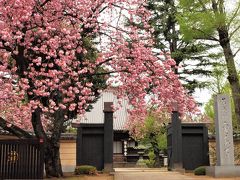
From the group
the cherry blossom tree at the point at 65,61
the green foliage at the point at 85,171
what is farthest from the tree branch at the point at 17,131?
the green foliage at the point at 85,171

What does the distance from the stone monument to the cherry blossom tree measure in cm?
177

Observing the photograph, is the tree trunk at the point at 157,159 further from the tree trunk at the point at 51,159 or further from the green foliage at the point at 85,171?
the tree trunk at the point at 51,159

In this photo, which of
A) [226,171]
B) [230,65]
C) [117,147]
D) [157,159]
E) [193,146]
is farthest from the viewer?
[117,147]

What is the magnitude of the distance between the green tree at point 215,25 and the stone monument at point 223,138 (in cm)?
243

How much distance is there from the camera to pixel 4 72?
12.1 meters

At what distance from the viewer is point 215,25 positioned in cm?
1627

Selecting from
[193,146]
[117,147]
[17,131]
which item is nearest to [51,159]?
[17,131]

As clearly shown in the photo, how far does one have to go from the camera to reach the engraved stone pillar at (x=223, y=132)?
45.4 feet

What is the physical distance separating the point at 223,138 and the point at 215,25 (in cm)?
553

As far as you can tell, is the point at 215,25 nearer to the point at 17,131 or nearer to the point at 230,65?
the point at 230,65

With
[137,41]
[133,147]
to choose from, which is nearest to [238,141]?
[137,41]

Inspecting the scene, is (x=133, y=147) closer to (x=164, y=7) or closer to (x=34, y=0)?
(x=164, y=7)

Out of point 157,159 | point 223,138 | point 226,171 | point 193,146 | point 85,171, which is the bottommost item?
point 157,159

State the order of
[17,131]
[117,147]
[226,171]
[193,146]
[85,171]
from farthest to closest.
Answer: [117,147] → [193,146] → [85,171] → [17,131] → [226,171]
